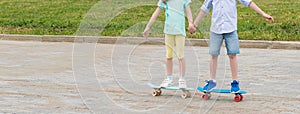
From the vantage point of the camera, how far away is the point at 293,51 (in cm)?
1348

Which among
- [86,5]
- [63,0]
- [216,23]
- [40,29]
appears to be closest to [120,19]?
[40,29]

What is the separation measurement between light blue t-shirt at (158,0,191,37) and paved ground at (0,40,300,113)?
0.31 metres

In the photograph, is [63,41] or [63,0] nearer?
[63,41]

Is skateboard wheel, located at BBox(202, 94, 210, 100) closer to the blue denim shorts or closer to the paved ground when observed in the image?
the paved ground

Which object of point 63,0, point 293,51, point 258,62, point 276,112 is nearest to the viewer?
point 276,112

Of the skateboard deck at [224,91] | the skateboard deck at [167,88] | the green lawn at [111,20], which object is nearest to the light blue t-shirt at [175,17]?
the skateboard deck at [167,88]

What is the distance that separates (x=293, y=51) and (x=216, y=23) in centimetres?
592

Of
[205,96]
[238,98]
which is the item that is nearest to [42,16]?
[205,96]

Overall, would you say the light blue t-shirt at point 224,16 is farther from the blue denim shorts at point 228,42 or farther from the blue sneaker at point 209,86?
the blue sneaker at point 209,86

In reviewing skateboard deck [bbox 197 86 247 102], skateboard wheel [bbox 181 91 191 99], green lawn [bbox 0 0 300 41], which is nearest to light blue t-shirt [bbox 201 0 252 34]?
skateboard deck [bbox 197 86 247 102]

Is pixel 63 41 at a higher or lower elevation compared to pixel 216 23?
lower

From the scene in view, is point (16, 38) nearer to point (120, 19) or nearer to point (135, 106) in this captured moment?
point (120, 19)

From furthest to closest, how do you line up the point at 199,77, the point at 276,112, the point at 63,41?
the point at 63,41, the point at 199,77, the point at 276,112

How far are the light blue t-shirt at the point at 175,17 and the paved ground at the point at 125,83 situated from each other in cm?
31
